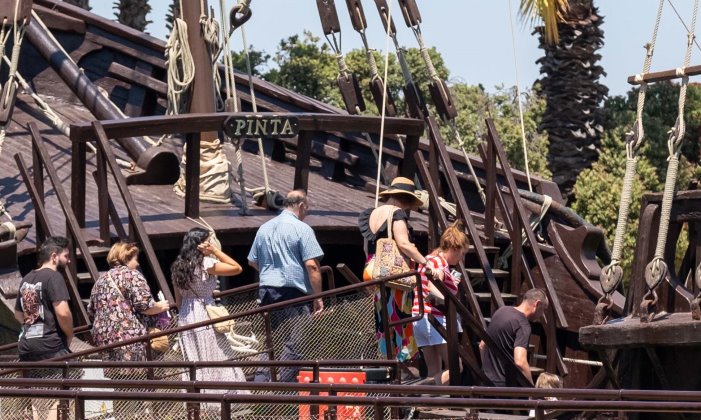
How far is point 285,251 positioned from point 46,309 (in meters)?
1.53

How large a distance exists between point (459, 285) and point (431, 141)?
5.47 feet

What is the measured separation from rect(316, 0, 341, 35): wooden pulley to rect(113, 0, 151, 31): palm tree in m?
11.2

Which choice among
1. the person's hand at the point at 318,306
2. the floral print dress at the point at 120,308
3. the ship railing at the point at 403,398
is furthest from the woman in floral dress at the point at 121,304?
the ship railing at the point at 403,398

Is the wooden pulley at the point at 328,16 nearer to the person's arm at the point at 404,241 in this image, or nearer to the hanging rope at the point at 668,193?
the person's arm at the point at 404,241

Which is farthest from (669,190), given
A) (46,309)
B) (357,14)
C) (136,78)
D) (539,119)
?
(539,119)

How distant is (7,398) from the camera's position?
28.7 feet

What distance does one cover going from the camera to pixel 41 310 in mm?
10016

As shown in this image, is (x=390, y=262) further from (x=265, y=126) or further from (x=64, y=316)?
(x=265, y=126)

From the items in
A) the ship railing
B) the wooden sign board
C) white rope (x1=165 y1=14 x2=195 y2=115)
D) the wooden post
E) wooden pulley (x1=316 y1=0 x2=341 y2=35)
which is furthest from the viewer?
wooden pulley (x1=316 y1=0 x2=341 y2=35)

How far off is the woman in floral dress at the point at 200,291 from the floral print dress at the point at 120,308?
0.94ft

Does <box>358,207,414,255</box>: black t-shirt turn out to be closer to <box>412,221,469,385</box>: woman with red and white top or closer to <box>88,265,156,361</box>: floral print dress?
<box>412,221,469,385</box>: woman with red and white top

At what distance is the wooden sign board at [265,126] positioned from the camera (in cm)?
1241

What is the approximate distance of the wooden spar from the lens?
13570 millimetres

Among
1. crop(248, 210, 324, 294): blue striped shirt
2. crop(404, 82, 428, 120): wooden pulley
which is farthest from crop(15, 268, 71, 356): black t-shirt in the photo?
crop(404, 82, 428, 120): wooden pulley
